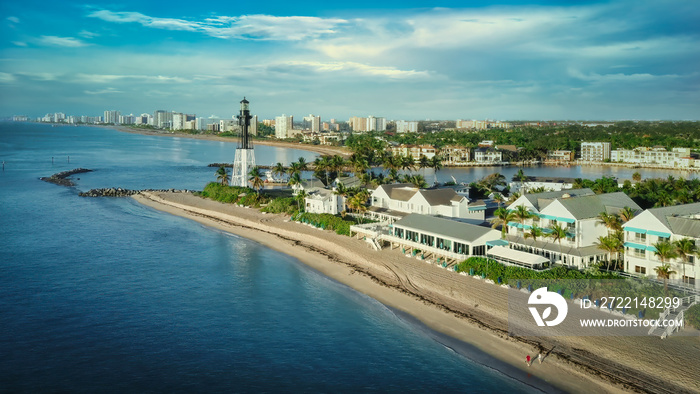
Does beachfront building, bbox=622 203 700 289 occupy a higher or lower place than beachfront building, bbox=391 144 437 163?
lower

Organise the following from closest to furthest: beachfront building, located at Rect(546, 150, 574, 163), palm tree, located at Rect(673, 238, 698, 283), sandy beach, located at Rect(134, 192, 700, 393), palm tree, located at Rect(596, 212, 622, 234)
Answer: sandy beach, located at Rect(134, 192, 700, 393) → palm tree, located at Rect(673, 238, 698, 283) → palm tree, located at Rect(596, 212, 622, 234) → beachfront building, located at Rect(546, 150, 574, 163)

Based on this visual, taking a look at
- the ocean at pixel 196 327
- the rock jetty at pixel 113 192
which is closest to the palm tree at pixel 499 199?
the ocean at pixel 196 327

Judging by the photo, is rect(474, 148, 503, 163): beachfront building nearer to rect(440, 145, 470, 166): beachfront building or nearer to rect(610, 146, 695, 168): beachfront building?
rect(440, 145, 470, 166): beachfront building

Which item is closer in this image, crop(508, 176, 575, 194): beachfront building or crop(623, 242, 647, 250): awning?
crop(623, 242, 647, 250): awning

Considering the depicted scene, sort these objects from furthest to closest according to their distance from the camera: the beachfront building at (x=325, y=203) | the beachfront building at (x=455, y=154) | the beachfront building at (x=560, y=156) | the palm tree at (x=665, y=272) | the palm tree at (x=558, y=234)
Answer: the beachfront building at (x=560, y=156), the beachfront building at (x=455, y=154), the beachfront building at (x=325, y=203), the palm tree at (x=558, y=234), the palm tree at (x=665, y=272)

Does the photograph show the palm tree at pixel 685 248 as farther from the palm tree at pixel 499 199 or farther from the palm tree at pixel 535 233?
the palm tree at pixel 499 199

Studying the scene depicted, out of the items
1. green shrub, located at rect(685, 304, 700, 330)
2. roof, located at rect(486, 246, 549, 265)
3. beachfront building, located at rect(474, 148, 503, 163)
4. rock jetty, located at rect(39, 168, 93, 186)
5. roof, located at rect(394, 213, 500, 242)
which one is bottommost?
green shrub, located at rect(685, 304, 700, 330)

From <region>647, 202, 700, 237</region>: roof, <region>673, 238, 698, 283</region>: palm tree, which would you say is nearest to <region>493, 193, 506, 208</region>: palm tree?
<region>647, 202, 700, 237</region>: roof
